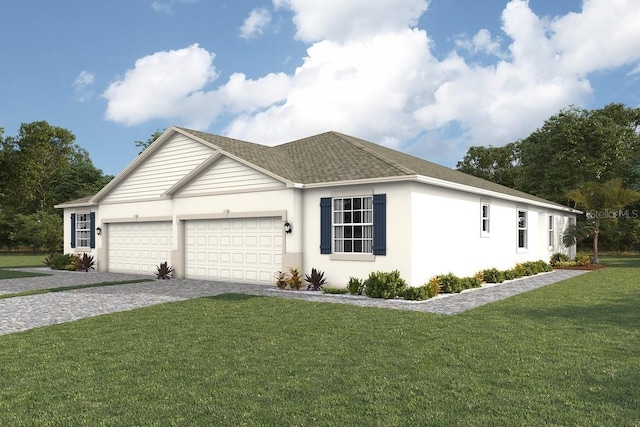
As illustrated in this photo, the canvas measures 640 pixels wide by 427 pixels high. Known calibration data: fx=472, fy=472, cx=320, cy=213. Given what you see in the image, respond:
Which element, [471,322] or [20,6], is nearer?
[471,322]

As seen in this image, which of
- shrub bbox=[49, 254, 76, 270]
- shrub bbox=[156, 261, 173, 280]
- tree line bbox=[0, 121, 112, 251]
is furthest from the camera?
tree line bbox=[0, 121, 112, 251]

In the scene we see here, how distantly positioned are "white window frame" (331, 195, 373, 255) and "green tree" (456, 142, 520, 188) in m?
43.6

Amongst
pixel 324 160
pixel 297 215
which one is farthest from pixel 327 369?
pixel 324 160

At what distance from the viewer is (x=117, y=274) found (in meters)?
20.9

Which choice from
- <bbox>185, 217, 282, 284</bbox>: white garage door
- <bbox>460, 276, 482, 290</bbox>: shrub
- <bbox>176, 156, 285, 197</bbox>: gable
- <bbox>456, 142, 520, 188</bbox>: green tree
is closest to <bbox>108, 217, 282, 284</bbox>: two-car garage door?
<bbox>185, 217, 282, 284</bbox>: white garage door

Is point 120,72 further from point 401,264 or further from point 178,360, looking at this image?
point 178,360

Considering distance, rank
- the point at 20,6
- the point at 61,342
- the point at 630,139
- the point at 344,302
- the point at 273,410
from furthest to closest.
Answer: the point at 630,139, the point at 20,6, the point at 344,302, the point at 61,342, the point at 273,410

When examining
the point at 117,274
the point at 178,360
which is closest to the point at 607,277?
the point at 178,360

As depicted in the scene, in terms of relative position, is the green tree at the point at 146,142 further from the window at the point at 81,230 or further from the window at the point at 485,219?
the window at the point at 485,219

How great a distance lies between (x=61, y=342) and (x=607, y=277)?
1903cm

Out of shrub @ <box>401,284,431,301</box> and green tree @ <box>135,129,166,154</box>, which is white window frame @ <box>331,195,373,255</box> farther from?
green tree @ <box>135,129,166,154</box>

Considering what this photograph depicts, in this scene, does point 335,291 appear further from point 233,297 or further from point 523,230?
point 523,230

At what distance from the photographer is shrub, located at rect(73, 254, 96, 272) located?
22.4m

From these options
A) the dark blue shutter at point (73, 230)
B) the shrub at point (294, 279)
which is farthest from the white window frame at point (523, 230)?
the dark blue shutter at point (73, 230)
